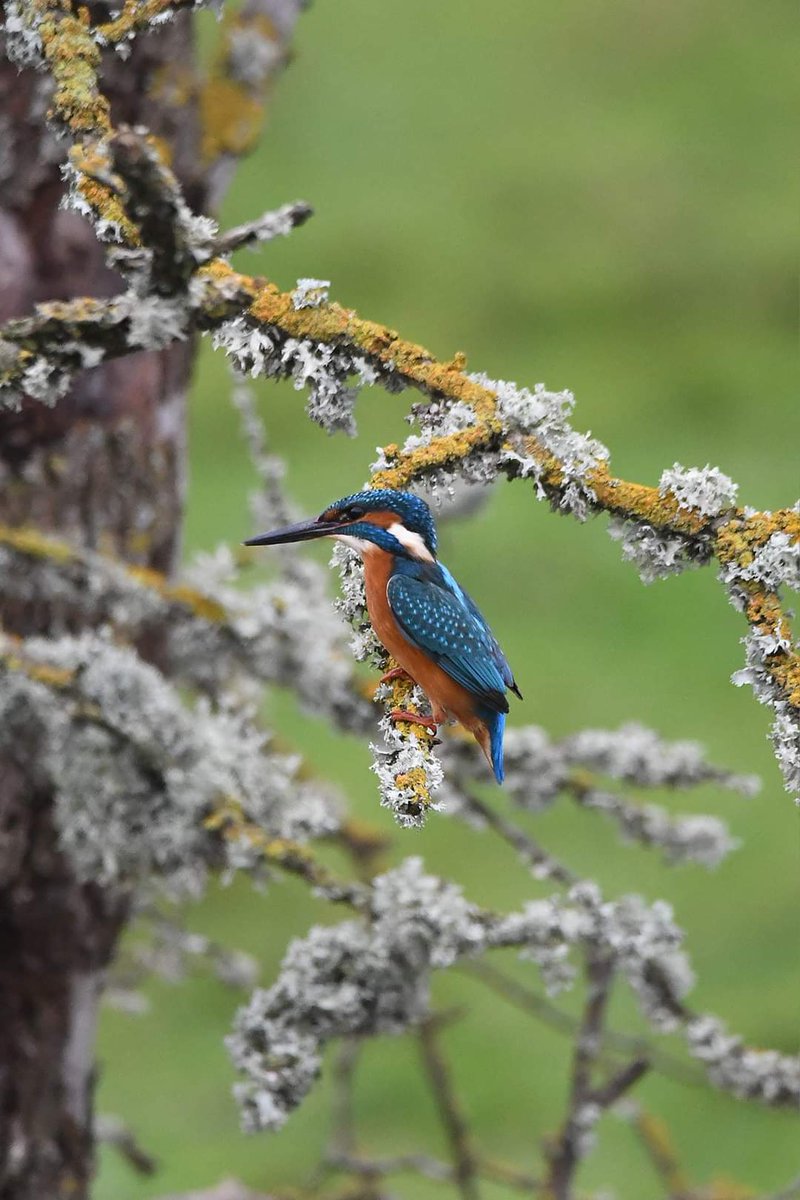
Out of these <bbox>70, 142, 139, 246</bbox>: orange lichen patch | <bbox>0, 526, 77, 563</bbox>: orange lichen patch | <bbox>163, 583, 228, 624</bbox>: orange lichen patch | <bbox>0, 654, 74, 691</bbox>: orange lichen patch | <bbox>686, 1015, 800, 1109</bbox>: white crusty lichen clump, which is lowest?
<bbox>686, 1015, 800, 1109</bbox>: white crusty lichen clump

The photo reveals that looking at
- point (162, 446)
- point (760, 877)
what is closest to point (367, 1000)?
point (162, 446)

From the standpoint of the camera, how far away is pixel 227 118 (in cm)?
215

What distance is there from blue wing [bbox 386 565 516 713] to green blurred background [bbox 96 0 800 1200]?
1309 mm

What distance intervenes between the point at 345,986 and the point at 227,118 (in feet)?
4.07

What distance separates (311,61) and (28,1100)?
6.64 m

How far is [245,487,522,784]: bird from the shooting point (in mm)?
1133

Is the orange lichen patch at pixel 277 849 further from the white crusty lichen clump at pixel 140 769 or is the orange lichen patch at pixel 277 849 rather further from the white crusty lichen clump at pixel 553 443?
the white crusty lichen clump at pixel 553 443

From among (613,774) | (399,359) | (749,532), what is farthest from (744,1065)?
(399,359)

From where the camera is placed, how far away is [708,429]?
5.57m

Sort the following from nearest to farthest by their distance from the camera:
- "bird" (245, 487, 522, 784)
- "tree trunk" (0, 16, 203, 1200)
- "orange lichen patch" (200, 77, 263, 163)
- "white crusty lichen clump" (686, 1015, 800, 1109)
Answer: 1. "bird" (245, 487, 522, 784)
2. "white crusty lichen clump" (686, 1015, 800, 1109)
3. "tree trunk" (0, 16, 203, 1200)
4. "orange lichen patch" (200, 77, 263, 163)

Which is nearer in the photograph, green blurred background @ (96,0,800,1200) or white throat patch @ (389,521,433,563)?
white throat patch @ (389,521,433,563)

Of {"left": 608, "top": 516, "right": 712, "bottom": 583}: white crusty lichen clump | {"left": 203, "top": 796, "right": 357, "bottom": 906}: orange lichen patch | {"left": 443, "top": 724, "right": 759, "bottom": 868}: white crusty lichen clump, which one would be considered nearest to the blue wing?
{"left": 608, "top": 516, "right": 712, "bottom": 583}: white crusty lichen clump

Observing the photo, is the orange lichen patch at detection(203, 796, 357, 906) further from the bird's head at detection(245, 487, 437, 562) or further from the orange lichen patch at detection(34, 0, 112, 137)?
the orange lichen patch at detection(34, 0, 112, 137)

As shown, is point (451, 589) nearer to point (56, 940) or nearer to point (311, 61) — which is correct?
point (56, 940)
